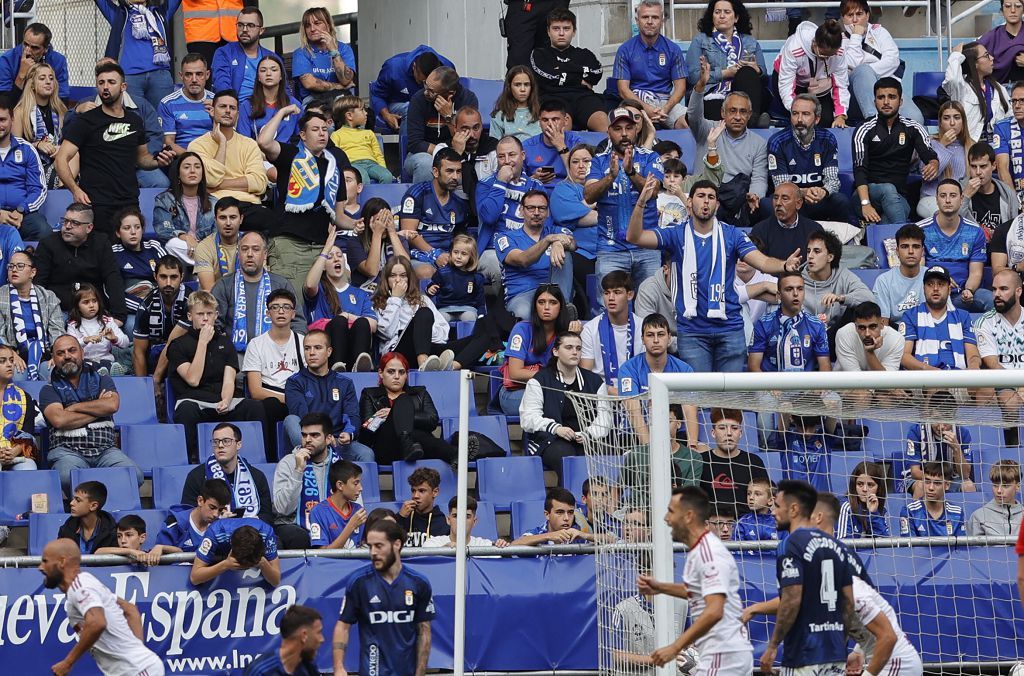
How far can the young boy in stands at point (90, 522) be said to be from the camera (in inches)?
436

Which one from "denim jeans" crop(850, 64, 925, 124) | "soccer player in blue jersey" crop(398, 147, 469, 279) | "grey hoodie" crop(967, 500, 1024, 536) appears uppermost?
"denim jeans" crop(850, 64, 925, 124)

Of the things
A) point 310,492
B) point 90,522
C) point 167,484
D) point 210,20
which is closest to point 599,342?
point 310,492

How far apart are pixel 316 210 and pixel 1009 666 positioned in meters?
6.45

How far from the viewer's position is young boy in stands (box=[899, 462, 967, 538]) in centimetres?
1156

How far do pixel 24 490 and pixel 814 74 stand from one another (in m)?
8.37

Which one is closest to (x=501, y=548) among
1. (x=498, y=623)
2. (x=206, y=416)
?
(x=498, y=623)

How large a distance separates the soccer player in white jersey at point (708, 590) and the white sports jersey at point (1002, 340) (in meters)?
5.26

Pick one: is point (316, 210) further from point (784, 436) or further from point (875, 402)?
point (875, 402)

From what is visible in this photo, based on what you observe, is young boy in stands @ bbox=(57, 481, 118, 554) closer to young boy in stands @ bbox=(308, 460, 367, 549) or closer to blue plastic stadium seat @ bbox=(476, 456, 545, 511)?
young boy in stands @ bbox=(308, 460, 367, 549)

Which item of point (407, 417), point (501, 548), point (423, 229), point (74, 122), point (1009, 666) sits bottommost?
point (1009, 666)

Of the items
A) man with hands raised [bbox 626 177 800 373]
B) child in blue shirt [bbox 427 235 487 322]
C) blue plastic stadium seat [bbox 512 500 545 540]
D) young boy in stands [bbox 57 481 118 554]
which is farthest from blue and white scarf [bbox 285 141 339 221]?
young boy in stands [bbox 57 481 118 554]

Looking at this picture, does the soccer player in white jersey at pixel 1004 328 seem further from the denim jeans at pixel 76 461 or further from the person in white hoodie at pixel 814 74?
the denim jeans at pixel 76 461

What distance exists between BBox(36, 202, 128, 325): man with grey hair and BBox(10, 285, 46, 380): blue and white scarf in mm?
469

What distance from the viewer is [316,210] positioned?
14.1 m
